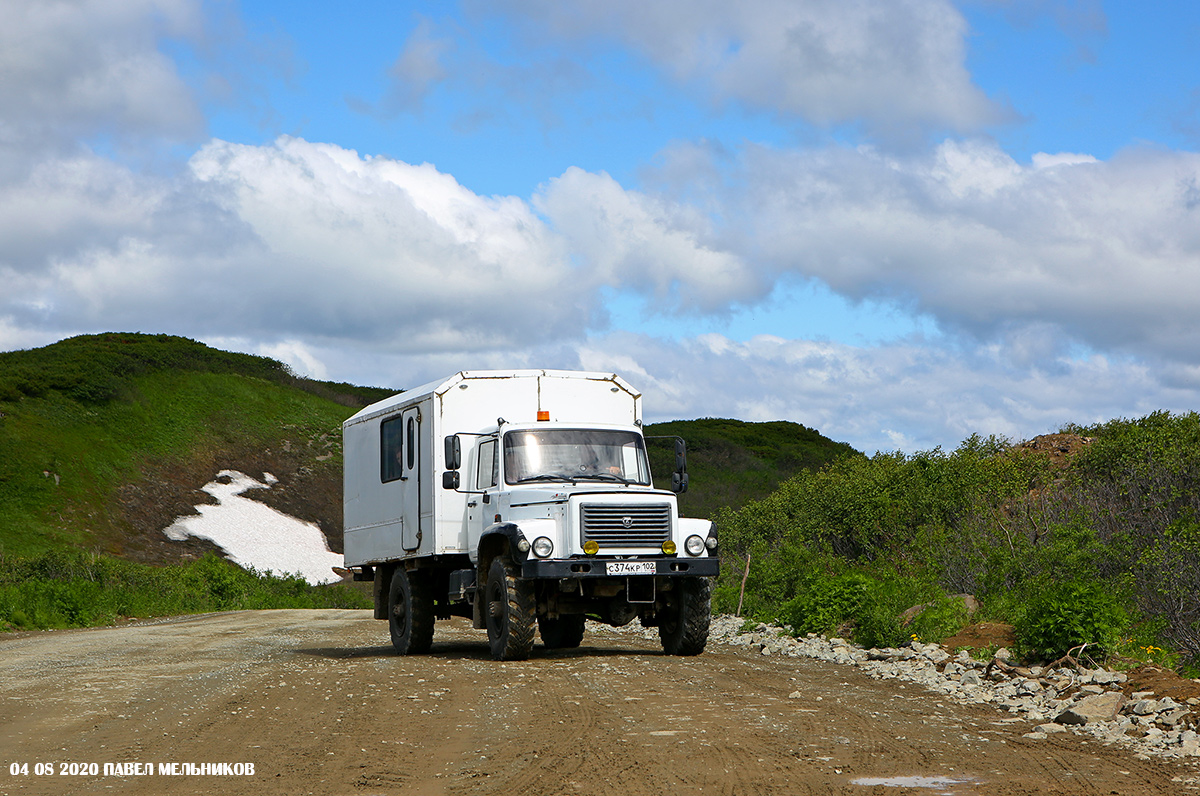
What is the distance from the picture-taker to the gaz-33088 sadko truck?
14.6m

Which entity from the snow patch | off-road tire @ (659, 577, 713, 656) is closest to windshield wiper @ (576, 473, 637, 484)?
off-road tire @ (659, 577, 713, 656)

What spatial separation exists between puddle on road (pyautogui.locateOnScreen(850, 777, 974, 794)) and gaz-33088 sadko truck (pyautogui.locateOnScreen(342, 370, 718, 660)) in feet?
24.0

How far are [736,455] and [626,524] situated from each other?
88.3m

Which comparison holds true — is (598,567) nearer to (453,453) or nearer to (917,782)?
(453,453)

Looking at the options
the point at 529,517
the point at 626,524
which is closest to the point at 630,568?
the point at 626,524

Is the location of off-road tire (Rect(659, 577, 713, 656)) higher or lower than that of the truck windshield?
lower

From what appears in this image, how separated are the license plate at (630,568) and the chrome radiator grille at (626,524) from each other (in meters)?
0.24

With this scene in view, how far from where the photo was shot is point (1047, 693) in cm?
1108

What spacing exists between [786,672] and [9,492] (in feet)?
172

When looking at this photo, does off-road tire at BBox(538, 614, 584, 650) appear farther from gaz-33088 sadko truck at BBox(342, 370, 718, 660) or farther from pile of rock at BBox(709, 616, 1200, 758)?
pile of rock at BBox(709, 616, 1200, 758)

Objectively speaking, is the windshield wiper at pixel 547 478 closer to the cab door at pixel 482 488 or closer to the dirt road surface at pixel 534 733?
the cab door at pixel 482 488

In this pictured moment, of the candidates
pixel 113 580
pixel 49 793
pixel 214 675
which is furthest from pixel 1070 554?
pixel 113 580

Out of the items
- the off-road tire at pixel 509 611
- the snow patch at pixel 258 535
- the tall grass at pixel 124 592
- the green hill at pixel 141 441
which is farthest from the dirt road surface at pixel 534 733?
the snow patch at pixel 258 535

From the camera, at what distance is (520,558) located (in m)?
14.4
